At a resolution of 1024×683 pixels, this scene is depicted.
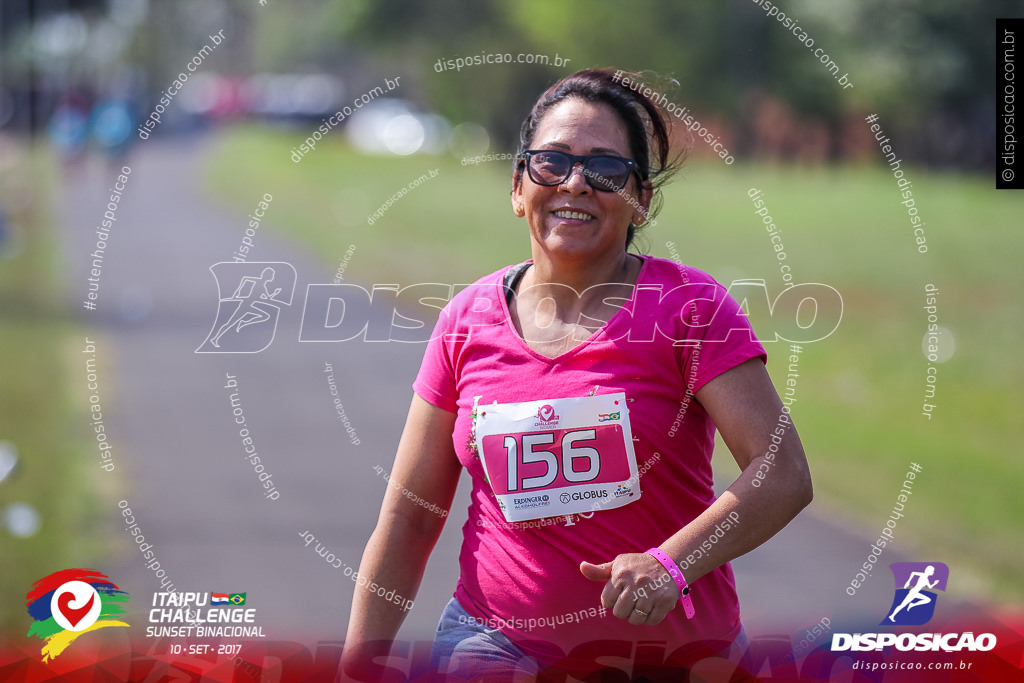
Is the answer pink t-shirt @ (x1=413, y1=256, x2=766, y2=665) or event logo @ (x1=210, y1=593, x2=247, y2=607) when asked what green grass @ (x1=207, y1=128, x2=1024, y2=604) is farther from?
event logo @ (x1=210, y1=593, x2=247, y2=607)

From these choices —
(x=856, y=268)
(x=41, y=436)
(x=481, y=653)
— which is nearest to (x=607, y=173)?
(x=481, y=653)

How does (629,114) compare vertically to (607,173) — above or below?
above

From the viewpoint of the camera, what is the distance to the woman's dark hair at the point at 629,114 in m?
2.37

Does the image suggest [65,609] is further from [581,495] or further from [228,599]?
[581,495]

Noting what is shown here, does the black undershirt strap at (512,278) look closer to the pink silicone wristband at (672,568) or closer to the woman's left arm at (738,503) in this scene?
the woman's left arm at (738,503)

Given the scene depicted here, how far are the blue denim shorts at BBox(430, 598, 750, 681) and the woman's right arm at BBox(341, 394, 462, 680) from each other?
0.13 meters

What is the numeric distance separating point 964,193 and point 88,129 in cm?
1797

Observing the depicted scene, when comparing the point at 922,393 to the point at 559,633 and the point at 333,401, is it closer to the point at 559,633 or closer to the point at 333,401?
the point at 333,401

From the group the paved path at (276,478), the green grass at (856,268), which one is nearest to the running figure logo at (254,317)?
the paved path at (276,478)

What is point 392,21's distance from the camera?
→ 25734 millimetres

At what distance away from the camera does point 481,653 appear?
235 cm

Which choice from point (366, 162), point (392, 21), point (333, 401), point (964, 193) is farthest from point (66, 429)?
point (964, 193)

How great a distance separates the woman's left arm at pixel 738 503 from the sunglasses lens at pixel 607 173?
43cm

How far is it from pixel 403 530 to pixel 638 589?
1.93 ft
